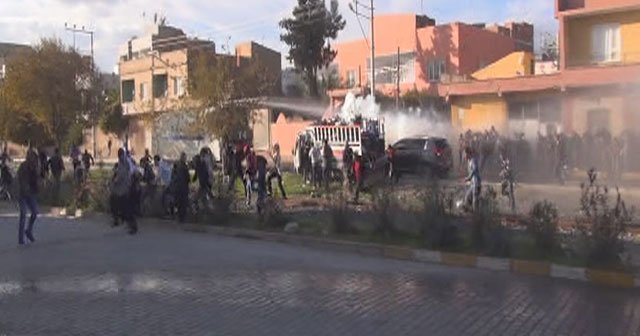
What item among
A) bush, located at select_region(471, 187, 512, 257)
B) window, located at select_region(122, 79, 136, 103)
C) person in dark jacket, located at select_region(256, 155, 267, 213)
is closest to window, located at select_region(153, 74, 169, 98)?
window, located at select_region(122, 79, 136, 103)

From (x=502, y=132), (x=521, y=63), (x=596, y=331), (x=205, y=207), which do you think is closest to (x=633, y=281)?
(x=596, y=331)

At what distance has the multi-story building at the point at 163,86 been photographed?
161 feet

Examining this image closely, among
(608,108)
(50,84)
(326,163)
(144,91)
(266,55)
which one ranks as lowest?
(326,163)

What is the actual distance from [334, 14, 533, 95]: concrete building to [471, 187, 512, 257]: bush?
36197 mm

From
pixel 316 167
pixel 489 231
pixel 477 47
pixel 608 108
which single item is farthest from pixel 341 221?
pixel 477 47

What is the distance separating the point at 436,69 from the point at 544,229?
41.8 m

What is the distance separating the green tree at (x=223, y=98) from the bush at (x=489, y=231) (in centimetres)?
3193

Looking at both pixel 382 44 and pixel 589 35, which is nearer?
pixel 589 35

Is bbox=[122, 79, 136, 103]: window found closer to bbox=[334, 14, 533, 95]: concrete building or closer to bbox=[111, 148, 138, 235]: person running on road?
bbox=[334, 14, 533, 95]: concrete building

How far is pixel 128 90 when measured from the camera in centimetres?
7194

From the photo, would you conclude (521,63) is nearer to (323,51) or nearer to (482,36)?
(482,36)

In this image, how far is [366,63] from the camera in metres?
59.6

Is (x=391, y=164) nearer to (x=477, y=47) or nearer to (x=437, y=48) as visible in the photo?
(x=437, y=48)

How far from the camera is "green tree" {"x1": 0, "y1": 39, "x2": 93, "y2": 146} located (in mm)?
43184
